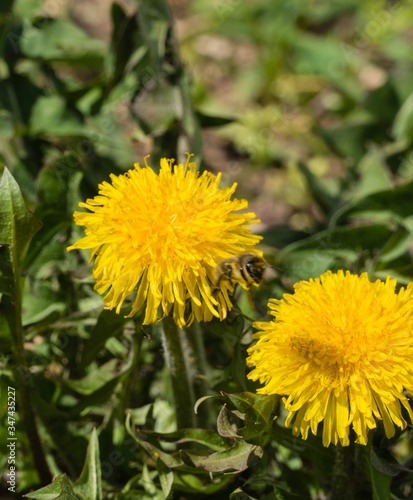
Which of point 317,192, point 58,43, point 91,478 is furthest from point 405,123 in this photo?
point 91,478

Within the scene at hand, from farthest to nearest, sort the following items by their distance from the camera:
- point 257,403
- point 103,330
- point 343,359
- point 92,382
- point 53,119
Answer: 1. point 53,119
2. point 92,382
3. point 103,330
4. point 257,403
5. point 343,359

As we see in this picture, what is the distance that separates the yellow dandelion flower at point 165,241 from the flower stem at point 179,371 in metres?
0.11

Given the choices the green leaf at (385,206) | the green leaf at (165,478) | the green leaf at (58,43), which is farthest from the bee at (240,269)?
the green leaf at (58,43)

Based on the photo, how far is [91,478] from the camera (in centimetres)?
193

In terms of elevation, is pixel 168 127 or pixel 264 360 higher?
pixel 168 127

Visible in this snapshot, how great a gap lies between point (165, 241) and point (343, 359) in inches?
17.8

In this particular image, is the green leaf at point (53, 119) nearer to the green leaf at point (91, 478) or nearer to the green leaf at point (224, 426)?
the green leaf at point (91, 478)

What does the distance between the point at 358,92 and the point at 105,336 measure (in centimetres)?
275

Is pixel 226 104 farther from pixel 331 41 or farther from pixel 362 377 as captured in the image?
pixel 362 377

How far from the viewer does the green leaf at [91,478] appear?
6.29 ft

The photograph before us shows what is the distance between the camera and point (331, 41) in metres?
4.73

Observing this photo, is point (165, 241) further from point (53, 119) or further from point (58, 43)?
point (58, 43)

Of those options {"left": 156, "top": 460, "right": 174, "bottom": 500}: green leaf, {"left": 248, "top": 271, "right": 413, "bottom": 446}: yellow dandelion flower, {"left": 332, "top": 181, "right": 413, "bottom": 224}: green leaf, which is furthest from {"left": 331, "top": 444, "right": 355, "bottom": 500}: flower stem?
{"left": 332, "top": 181, "right": 413, "bottom": 224}: green leaf

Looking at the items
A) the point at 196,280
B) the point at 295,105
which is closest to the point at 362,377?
the point at 196,280
